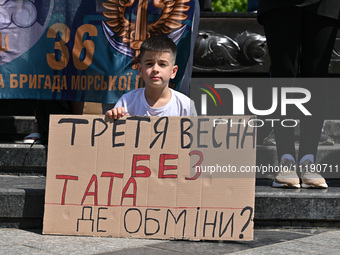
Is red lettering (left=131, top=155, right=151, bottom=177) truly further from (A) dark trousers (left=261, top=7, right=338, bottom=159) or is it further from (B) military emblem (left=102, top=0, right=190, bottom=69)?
(B) military emblem (left=102, top=0, right=190, bottom=69)

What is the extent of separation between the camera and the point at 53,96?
14.7 feet

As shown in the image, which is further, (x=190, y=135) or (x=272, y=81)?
(x=272, y=81)

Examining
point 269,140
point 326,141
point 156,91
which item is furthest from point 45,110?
point 326,141

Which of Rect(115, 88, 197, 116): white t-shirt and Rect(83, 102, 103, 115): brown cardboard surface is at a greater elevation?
Rect(83, 102, 103, 115): brown cardboard surface

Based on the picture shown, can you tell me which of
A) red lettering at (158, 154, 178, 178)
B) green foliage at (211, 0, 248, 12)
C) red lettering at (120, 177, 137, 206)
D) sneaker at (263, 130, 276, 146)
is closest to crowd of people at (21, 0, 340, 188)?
red lettering at (158, 154, 178, 178)

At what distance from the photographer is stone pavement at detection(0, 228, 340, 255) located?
2852 mm

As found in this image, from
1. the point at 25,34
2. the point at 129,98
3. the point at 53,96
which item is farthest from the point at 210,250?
the point at 25,34

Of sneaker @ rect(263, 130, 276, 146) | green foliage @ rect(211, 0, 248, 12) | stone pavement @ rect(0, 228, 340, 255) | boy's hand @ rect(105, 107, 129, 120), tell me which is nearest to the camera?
stone pavement @ rect(0, 228, 340, 255)

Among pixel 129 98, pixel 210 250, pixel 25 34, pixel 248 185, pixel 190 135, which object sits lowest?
pixel 210 250

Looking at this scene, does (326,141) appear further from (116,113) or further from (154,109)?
(116,113)

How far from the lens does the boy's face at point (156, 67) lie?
347 cm

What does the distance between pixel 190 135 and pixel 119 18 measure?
161 cm

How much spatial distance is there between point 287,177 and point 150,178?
2.90 feet

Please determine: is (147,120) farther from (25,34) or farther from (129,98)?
(25,34)
